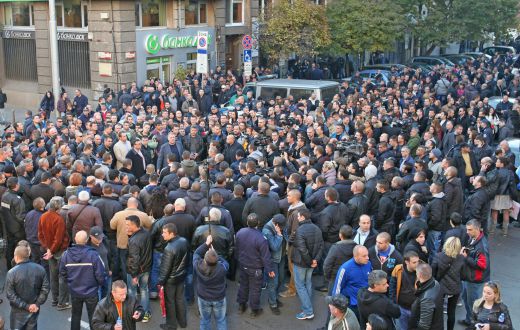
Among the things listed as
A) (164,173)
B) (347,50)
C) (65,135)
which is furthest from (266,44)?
(164,173)

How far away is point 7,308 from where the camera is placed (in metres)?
9.06

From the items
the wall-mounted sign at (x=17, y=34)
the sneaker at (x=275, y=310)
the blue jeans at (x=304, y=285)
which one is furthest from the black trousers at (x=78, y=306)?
the wall-mounted sign at (x=17, y=34)

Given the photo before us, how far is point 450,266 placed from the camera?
24.9ft

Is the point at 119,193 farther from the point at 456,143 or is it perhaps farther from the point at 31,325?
the point at 456,143

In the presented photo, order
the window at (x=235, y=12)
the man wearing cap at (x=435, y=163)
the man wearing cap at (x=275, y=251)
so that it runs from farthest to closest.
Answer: the window at (x=235, y=12)
the man wearing cap at (x=435, y=163)
the man wearing cap at (x=275, y=251)

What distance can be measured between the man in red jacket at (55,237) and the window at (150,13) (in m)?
16.1

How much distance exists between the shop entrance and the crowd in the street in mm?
8894

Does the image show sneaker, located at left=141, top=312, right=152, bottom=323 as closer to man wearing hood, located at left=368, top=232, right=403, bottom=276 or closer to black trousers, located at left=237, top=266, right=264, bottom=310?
black trousers, located at left=237, top=266, right=264, bottom=310

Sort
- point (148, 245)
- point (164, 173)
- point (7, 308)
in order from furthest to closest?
point (164, 173) < point (7, 308) < point (148, 245)

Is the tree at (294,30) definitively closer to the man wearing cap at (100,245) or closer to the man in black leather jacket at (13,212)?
the man in black leather jacket at (13,212)

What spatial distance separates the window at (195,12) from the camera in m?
25.5

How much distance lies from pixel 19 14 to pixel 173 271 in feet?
72.7

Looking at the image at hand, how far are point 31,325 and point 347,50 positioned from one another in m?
23.7

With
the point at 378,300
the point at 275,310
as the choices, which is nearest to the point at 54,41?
the point at 275,310
